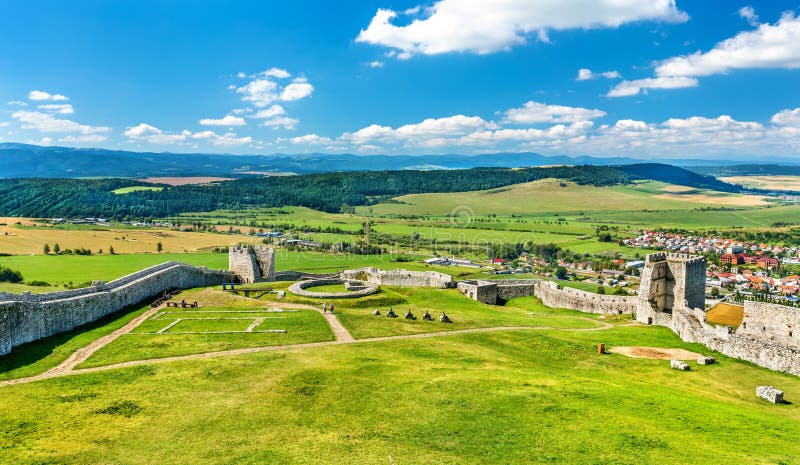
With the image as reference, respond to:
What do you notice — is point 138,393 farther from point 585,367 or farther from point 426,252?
point 426,252

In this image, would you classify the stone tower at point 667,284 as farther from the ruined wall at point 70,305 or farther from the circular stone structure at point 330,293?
Result: the ruined wall at point 70,305

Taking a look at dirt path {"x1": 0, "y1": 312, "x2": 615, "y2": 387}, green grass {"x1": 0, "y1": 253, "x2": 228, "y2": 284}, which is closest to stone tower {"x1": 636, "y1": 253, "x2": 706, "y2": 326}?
dirt path {"x1": 0, "y1": 312, "x2": 615, "y2": 387}

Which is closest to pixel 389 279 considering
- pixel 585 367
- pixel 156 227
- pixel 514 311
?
pixel 514 311

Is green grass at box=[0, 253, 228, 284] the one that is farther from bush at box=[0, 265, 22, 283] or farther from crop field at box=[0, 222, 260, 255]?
crop field at box=[0, 222, 260, 255]

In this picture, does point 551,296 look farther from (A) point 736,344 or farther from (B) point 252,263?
(B) point 252,263

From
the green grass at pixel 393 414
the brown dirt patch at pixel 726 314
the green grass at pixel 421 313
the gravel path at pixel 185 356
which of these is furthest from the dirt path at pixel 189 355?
the brown dirt patch at pixel 726 314

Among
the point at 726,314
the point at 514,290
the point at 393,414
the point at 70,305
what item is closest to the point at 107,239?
the point at 70,305

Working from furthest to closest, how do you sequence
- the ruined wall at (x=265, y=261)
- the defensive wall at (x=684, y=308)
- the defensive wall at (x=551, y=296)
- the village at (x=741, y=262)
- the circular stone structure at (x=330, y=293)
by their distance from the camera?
the village at (x=741, y=262)
the ruined wall at (x=265, y=261)
the defensive wall at (x=551, y=296)
the circular stone structure at (x=330, y=293)
the defensive wall at (x=684, y=308)
